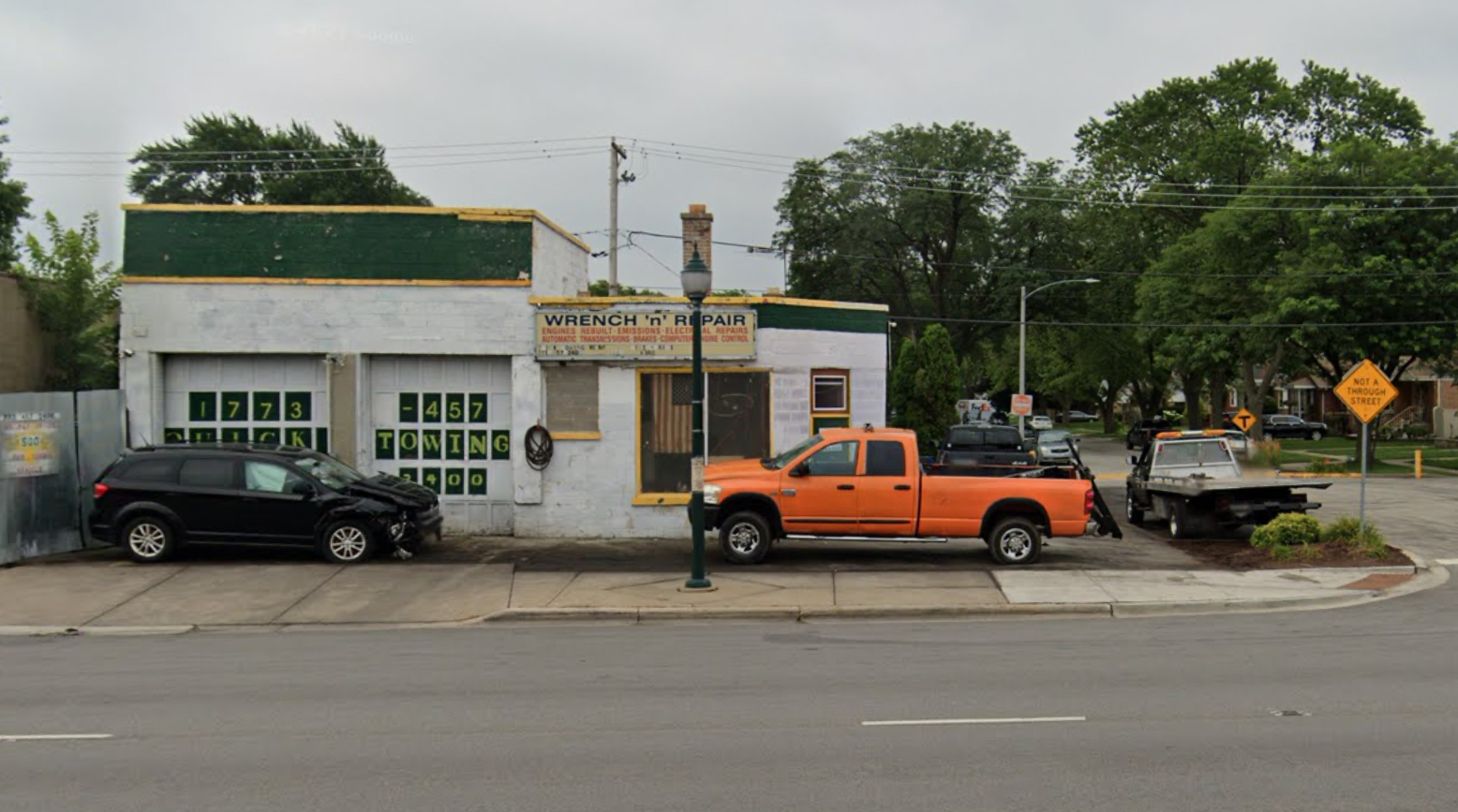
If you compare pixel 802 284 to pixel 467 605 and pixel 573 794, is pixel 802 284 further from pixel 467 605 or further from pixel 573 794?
pixel 573 794

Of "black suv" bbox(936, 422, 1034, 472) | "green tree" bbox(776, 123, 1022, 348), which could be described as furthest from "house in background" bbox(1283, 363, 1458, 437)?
"black suv" bbox(936, 422, 1034, 472)

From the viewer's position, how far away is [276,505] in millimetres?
15039

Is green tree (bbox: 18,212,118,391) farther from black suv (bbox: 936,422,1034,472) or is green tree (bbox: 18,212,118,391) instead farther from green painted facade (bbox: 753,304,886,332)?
black suv (bbox: 936,422,1034,472)

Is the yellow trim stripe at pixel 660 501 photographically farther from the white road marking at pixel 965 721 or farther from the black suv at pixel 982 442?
the white road marking at pixel 965 721

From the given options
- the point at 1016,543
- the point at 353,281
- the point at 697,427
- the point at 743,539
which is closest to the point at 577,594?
the point at 697,427

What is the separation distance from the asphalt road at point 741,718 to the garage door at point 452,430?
6.48 m

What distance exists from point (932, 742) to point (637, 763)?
191 cm

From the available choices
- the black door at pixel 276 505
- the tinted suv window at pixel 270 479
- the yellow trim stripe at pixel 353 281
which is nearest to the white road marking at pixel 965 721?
the black door at pixel 276 505

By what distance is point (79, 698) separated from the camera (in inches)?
338

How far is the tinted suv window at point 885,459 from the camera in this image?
15.1 metres

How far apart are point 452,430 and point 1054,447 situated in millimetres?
23341

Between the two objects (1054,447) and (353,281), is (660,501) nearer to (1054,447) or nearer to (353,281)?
(353,281)

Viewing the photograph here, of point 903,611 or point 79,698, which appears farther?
point 903,611

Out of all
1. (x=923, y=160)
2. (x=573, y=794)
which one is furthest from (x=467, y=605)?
(x=923, y=160)
